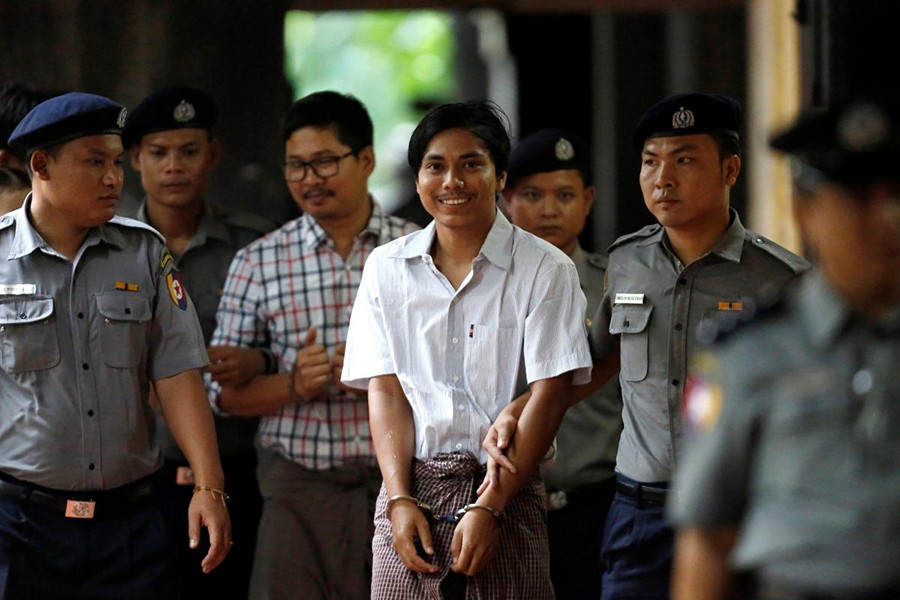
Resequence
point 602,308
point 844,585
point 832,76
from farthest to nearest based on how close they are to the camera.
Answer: point 832,76 → point 602,308 → point 844,585

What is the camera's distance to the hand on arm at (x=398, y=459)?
3.24 m

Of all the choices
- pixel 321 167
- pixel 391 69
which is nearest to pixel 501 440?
pixel 321 167

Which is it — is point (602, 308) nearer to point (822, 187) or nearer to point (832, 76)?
point (832, 76)

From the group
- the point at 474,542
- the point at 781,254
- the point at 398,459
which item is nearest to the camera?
the point at 474,542

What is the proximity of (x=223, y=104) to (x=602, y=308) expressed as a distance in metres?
2.73

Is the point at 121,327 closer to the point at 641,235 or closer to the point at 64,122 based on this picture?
the point at 64,122

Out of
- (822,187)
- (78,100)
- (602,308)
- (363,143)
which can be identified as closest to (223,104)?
(363,143)

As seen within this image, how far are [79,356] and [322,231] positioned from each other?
3.58ft

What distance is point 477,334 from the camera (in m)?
3.36

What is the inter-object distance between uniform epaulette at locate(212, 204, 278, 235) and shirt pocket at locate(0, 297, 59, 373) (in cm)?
129

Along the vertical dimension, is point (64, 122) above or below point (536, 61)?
below

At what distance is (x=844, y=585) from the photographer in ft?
6.65

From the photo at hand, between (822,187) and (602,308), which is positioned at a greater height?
(822,187)

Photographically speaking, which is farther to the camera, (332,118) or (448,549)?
(332,118)
